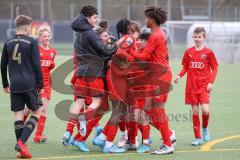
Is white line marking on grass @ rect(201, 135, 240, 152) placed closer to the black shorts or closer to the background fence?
the black shorts

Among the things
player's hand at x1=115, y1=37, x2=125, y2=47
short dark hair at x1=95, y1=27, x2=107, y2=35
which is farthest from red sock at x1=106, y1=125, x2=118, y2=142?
short dark hair at x1=95, y1=27, x2=107, y2=35

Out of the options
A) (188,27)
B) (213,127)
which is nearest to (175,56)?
(188,27)

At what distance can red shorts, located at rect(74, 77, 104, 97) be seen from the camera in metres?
9.34

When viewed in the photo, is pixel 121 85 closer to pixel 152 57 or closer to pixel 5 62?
pixel 152 57

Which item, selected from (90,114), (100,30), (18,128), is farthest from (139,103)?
(18,128)

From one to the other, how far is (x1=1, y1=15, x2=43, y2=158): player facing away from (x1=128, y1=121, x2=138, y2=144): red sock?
1514mm

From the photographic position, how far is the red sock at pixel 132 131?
376 inches

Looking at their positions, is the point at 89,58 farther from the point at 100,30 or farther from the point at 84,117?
the point at 84,117

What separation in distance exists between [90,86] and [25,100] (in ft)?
3.34

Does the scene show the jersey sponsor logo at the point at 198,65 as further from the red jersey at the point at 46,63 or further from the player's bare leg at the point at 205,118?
the red jersey at the point at 46,63

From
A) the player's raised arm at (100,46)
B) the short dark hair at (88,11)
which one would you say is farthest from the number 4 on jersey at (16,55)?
the short dark hair at (88,11)

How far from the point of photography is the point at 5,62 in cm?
885

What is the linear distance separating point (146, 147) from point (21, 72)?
2109 millimetres

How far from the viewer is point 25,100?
8859mm
